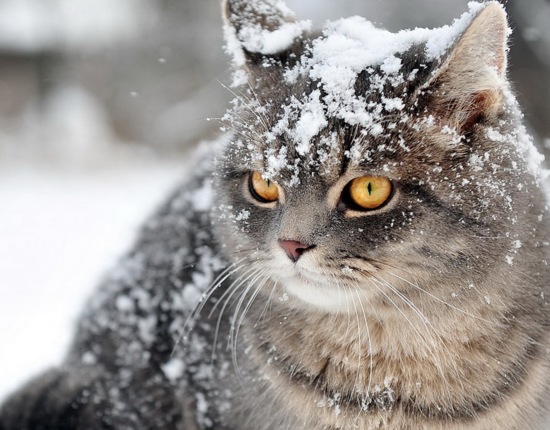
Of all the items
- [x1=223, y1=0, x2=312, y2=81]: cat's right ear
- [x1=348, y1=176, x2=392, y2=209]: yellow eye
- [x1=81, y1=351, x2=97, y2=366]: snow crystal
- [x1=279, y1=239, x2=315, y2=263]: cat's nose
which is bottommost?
[x1=81, y1=351, x2=97, y2=366]: snow crystal

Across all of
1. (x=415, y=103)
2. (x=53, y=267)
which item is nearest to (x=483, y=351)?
(x=415, y=103)

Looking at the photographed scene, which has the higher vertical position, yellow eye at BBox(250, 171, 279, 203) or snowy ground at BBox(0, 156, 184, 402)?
yellow eye at BBox(250, 171, 279, 203)

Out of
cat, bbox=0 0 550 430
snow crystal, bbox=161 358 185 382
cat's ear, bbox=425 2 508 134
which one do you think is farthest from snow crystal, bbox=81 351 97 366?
cat's ear, bbox=425 2 508 134

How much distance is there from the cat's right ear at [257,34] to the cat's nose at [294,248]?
22.8 inches

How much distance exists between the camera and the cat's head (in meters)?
1.39

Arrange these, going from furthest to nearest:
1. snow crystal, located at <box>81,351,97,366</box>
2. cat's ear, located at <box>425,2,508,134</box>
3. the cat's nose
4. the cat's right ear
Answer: snow crystal, located at <box>81,351,97,366</box>, the cat's right ear, the cat's nose, cat's ear, located at <box>425,2,508,134</box>

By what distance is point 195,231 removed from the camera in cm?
221

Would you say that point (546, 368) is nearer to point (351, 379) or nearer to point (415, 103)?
point (351, 379)

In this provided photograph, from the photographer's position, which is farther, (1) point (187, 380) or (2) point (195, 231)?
(2) point (195, 231)

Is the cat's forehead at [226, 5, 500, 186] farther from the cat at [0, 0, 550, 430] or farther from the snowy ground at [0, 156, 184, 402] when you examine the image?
the snowy ground at [0, 156, 184, 402]

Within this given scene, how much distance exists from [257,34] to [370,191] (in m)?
0.67

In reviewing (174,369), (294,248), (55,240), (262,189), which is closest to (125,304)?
(174,369)

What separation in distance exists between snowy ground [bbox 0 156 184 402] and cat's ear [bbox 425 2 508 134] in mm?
1681

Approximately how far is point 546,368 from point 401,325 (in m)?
0.44
